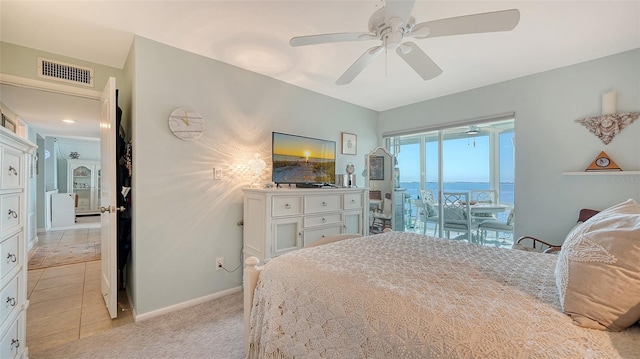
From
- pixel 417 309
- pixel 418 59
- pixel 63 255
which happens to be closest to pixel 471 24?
pixel 418 59

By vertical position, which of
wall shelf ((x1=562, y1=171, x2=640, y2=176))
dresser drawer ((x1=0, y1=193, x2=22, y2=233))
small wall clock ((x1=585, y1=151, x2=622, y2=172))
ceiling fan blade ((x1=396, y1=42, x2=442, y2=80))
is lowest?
dresser drawer ((x1=0, y1=193, x2=22, y2=233))

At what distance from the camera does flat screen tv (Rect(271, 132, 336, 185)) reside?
9.89 feet

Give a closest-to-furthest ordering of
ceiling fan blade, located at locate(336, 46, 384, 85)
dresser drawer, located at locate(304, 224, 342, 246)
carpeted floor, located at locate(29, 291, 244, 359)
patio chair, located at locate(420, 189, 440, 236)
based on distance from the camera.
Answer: ceiling fan blade, located at locate(336, 46, 384, 85), carpeted floor, located at locate(29, 291, 244, 359), dresser drawer, located at locate(304, 224, 342, 246), patio chair, located at locate(420, 189, 440, 236)

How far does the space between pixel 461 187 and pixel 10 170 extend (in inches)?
180

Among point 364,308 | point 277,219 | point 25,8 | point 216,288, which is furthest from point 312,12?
point 216,288

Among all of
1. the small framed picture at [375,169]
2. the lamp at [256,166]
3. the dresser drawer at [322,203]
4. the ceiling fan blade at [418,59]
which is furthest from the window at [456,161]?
the lamp at [256,166]

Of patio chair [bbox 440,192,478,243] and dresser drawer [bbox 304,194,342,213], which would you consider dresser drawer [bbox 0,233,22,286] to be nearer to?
dresser drawer [bbox 304,194,342,213]

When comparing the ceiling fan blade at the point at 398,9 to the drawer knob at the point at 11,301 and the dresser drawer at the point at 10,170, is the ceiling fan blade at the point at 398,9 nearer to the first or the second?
the dresser drawer at the point at 10,170

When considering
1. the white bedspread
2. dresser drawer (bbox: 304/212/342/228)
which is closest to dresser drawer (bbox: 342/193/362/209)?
dresser drawer (bbox: 304/212/342/228)

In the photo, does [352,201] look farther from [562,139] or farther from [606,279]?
[606,279]

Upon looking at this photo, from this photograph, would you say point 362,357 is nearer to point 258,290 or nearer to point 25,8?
point 258,290

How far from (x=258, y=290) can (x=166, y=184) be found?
1.47 m

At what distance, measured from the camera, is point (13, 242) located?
1387mm

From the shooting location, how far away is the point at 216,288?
269cm
